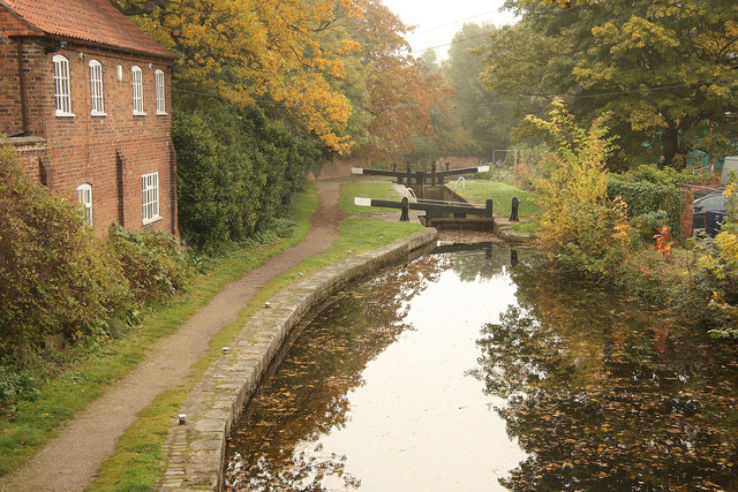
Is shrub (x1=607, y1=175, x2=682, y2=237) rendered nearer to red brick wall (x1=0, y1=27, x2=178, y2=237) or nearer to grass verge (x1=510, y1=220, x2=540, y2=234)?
grass verge (x1=510, y1=220, x2=540, y2=234)

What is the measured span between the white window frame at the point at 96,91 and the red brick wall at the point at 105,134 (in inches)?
4.7

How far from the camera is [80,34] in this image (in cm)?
1304

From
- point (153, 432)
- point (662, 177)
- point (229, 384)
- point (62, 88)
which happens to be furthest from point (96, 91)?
point (662, 177)

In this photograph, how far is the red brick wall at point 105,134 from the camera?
39.3 ft

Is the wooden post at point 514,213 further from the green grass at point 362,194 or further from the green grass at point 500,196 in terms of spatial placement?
the green grass at point 362,194

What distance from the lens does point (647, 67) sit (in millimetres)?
23391

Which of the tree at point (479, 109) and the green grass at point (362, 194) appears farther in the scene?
the tree at point (479, 109)

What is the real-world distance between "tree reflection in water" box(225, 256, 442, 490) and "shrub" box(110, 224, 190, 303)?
3.02 meters

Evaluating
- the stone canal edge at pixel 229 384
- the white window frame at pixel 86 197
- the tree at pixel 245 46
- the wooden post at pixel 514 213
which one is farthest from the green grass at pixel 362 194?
the white window frame at pixel 86 197

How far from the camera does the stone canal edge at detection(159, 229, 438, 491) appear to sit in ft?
26.4

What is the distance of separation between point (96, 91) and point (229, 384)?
7053 mm

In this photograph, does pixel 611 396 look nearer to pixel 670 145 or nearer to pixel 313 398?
pixel 313 398

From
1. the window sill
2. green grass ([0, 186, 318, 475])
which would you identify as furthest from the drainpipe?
the window sill

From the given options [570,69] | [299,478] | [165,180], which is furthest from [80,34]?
[570,69]
